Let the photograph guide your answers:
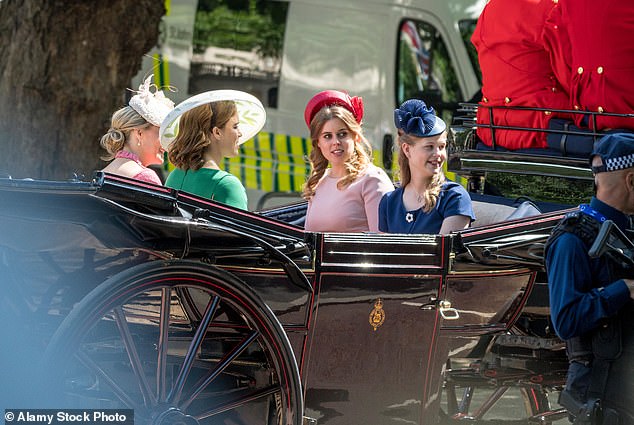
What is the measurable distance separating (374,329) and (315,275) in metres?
0.27

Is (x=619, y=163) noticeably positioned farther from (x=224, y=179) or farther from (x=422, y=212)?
(x=224, y=179)

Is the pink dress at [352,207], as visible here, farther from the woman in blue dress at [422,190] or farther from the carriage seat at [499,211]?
the carriage seat at [499,211]

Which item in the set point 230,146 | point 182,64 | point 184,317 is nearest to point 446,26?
point 182,64

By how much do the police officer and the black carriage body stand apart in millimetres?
408

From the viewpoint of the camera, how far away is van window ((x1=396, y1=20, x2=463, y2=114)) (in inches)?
347

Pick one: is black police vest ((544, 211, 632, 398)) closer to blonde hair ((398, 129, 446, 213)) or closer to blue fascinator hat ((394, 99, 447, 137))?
blonde hair ((398, 129, 446, 213))

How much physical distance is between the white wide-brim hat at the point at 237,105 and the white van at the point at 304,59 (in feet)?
13.7

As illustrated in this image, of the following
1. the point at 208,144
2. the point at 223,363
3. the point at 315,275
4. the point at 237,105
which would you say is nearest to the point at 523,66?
the point at 237,105

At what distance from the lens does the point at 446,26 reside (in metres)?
8.77

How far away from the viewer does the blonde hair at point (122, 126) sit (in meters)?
4.73

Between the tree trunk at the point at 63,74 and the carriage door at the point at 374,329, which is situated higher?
the tree trunk at the point at 63,74

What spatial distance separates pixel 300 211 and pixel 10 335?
1782 millimetres

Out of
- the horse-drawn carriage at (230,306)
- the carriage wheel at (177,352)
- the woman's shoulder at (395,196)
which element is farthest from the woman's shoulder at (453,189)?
the carriage wheel at (177,352)

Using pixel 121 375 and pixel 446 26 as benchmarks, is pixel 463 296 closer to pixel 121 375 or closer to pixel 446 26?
pixel 121 375
